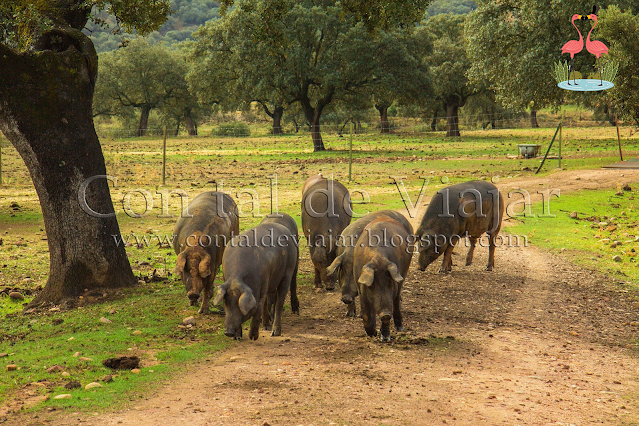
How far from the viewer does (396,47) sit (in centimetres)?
3862

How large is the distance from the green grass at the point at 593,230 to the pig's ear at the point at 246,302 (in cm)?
804

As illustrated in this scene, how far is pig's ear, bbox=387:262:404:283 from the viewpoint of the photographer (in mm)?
7479

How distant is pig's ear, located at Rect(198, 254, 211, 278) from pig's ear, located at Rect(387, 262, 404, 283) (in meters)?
2.70

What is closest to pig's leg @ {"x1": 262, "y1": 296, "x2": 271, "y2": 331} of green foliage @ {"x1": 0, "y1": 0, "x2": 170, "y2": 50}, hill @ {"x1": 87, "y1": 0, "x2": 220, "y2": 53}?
green foliage @ {"x1": 0, "y1": 0, "x2": 170, "y2": 50}

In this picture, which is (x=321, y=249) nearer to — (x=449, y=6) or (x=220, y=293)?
(x=220, y=293)

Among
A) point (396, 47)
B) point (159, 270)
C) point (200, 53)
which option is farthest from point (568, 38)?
point (159, 270)

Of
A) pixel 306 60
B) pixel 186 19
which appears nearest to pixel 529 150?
pixel 306 60

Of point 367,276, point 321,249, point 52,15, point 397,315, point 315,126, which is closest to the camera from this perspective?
point 367,276

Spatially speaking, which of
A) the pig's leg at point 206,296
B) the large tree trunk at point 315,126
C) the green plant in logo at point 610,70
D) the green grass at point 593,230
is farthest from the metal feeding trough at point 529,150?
the pig's leg at point 206,296

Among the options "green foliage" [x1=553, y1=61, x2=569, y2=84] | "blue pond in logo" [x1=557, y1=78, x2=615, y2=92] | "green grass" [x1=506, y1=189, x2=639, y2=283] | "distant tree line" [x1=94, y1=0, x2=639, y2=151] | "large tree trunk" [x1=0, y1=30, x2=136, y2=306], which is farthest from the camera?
"distant tree line" [x1=94, y1=0, x2=639, y2=151]

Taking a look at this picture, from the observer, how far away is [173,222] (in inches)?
677

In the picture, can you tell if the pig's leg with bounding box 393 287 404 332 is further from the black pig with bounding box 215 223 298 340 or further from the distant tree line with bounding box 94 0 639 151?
the distant tree line with bounding box 94 0 639 151

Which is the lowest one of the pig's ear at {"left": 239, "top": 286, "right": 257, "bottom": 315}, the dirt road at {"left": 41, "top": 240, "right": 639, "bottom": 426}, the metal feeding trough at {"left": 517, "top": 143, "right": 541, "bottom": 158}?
the dirt road at {"left": 41, "top": 240, "right": 639, "bottom": 426}

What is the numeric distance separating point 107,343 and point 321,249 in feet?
12.3
